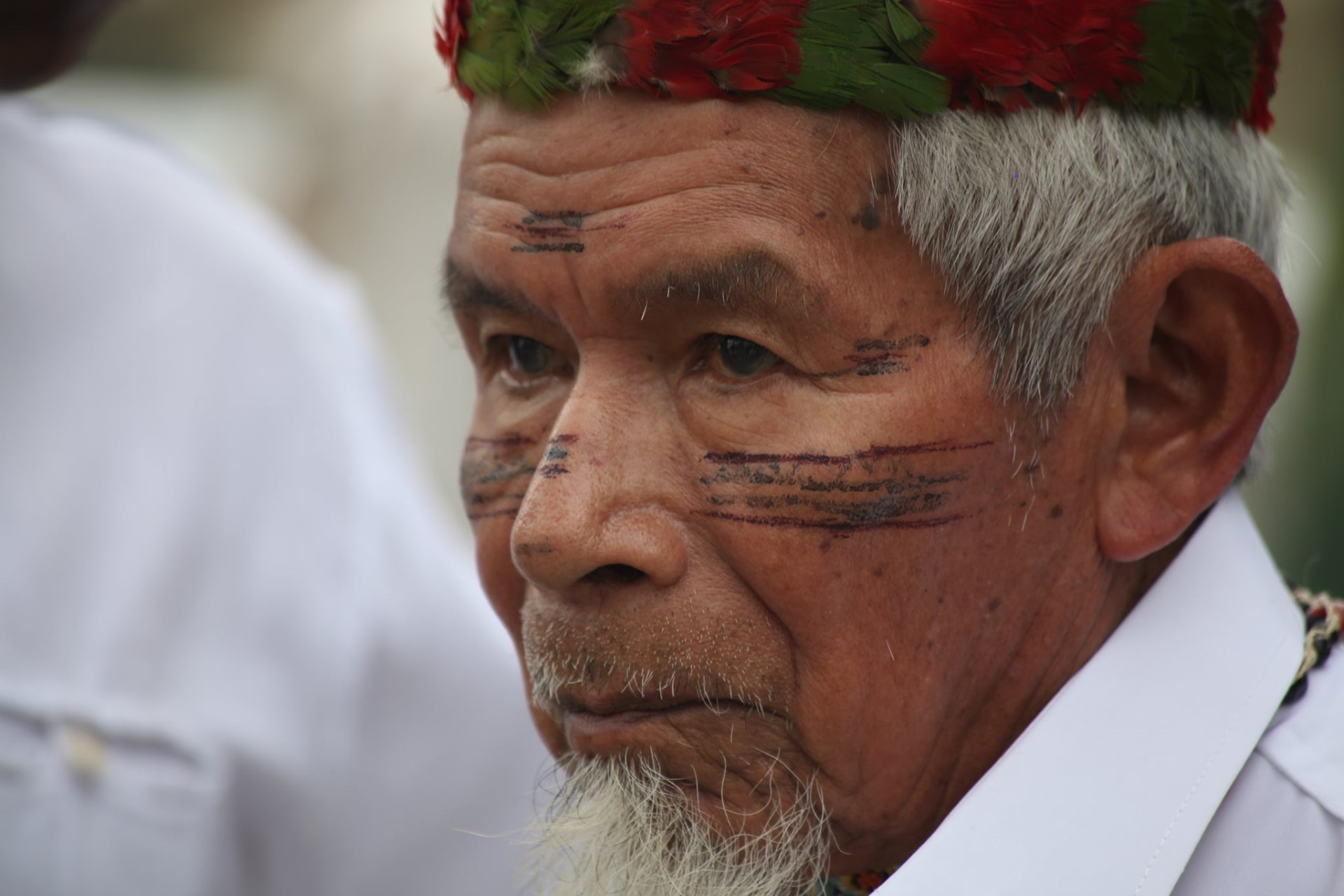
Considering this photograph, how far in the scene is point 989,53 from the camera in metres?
1.47

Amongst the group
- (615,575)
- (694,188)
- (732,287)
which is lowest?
(615,575)

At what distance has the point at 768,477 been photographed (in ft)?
5.01

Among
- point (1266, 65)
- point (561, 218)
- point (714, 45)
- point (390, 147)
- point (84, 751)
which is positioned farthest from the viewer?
point (390, 147)

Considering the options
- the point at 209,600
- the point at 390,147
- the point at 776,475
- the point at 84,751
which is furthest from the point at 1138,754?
the point at 390,147

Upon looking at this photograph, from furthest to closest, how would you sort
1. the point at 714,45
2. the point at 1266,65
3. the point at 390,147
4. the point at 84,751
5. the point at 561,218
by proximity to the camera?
the point at 390,147 → the point at 84,751 → the point at 1266,65 → the point at 561,218 → the point at 714,45

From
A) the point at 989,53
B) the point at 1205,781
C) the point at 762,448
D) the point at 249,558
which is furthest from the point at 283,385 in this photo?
the point at 1205,781

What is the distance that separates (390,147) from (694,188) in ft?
19.4

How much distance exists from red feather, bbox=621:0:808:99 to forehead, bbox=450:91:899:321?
0.03 metres

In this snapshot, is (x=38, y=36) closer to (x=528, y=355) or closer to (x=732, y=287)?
(x=528, y=355)

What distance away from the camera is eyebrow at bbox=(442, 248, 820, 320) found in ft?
4.91

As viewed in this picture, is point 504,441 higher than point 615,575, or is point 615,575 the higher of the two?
point 504,441

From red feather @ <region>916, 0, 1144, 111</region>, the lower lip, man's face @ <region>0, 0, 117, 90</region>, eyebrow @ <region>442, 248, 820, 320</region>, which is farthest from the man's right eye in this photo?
man's face @ <region>0, 0, 117, 90</region>

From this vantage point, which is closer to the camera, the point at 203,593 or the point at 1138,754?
the point at 1138,754

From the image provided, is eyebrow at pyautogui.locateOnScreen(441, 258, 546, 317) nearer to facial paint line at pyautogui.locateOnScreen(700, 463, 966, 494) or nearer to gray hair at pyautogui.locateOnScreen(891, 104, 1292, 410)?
facial paint line at pyautogui.locateOnScreen(700, 463, 966, 494)
